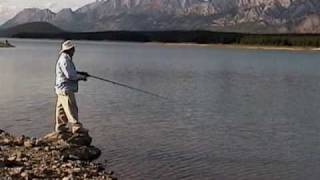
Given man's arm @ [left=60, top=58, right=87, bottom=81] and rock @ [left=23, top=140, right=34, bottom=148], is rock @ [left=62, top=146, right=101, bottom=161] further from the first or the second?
man's arm @ [left=60, top=58, right=87, bottom=81]

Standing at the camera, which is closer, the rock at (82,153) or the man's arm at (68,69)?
the man's arm at (68,69)

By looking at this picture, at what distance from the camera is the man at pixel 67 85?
15.3 metres

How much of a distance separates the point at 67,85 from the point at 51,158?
1.92 meters

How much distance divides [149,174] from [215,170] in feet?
5.57

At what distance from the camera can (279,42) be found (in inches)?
6757

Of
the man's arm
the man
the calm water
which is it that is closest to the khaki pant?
the man

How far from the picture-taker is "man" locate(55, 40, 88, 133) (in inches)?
601

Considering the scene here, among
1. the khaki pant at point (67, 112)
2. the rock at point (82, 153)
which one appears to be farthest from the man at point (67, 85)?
the rock at point (82, 153)

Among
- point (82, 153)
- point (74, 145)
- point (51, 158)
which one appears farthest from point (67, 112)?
point (51, 158)

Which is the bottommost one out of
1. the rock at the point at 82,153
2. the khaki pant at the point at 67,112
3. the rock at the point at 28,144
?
the rock at the point at 82,153

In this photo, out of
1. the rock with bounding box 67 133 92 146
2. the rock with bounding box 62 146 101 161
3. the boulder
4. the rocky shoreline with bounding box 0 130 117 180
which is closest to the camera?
the rocky shoreline with bounding box 0 130 117 180

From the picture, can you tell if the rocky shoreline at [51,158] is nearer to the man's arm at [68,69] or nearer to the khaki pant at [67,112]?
the khaki pant at [67,112]

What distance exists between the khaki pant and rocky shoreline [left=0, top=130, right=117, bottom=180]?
270 millimetres

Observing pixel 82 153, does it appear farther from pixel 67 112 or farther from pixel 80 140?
pixel 67 112
